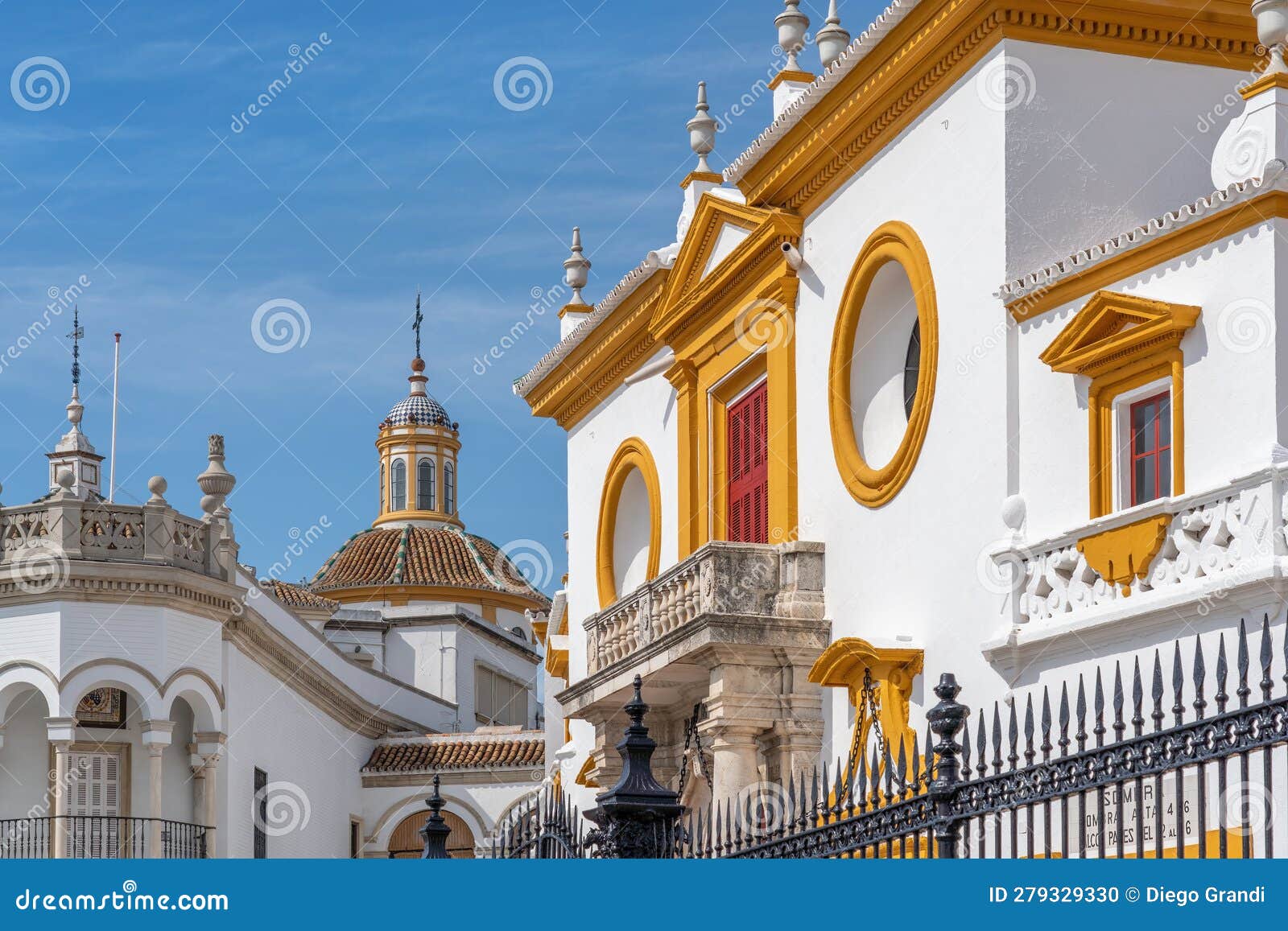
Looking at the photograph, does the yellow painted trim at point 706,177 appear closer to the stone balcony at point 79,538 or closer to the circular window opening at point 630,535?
the circular window opening at point 630,535

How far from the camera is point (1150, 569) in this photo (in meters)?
13.3

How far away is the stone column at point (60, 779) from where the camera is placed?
2611cm

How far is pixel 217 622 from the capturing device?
2786 centimetres

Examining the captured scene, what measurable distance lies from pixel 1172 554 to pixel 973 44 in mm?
4645

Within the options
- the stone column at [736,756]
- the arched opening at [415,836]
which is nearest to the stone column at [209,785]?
the arched opening at [415,836]

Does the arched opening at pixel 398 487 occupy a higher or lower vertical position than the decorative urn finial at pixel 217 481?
higher

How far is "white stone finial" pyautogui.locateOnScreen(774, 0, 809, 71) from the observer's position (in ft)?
65.6

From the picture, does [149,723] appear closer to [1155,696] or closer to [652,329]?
[652,329]

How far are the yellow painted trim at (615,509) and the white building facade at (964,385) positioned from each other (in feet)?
3.36

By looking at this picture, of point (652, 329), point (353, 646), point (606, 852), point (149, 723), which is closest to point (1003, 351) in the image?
point (606, 852)

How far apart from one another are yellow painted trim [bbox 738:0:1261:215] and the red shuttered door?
2817mm

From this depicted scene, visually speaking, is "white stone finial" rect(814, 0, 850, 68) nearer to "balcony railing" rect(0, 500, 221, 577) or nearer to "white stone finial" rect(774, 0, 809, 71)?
"white stone finial" rect(774, 0, 809, 71)
